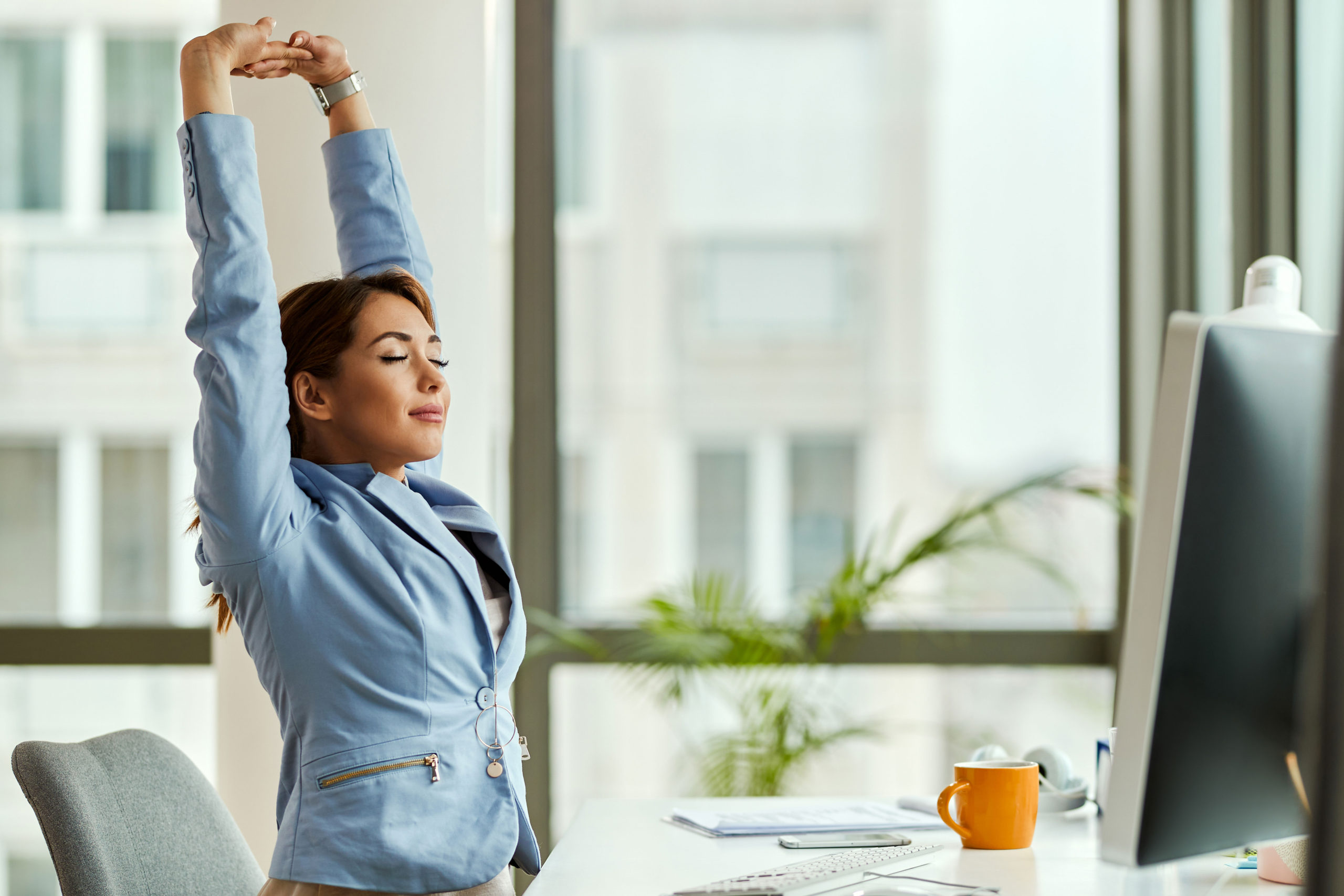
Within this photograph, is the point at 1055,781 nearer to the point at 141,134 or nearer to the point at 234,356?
the point at 234,356

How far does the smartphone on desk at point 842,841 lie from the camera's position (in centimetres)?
130

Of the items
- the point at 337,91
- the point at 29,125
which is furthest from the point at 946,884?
the point at 29,125

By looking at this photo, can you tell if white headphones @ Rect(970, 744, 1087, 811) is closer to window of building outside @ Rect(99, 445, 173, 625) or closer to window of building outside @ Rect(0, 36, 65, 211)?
window of building outside @ Rect(99, 445, 173, 625)

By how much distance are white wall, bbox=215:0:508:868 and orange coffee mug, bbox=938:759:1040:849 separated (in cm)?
117

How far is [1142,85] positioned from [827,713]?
A: 1567 mm

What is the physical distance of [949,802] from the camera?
1.27 meters

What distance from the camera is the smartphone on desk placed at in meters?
1.30

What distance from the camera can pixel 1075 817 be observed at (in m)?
1.49

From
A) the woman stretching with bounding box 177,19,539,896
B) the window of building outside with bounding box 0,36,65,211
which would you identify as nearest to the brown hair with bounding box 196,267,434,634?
the woman stretching with bounding box 177,19,539,896

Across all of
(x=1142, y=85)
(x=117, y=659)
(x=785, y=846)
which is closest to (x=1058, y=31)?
(x=1142, y=85)

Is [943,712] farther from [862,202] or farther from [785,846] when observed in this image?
[785,846]

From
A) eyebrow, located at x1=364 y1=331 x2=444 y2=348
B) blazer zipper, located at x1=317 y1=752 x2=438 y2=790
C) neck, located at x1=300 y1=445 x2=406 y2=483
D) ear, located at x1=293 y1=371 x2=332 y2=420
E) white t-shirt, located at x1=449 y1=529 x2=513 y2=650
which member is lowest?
blazer zipper, located at x1=317 y1=752 x2=438 y2=790

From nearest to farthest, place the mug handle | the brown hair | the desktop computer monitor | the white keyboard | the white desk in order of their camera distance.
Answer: the desktop computer monitor
the white keyboard
the white desk
the mug handle
the brown hair

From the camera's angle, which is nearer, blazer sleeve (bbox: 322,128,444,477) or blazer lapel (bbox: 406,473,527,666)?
blazer lapel (bbox: 406,473,527,666)
